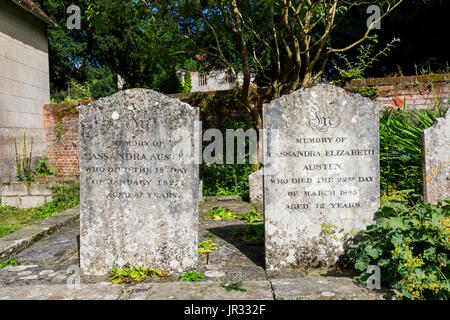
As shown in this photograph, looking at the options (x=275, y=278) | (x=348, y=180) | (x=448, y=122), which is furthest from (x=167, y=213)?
(x=448, y=122)

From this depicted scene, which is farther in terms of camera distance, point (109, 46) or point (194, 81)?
point (194, 81)

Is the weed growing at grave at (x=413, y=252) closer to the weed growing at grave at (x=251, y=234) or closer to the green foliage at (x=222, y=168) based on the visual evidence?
the weed growing at grave at (x=251, y=234)

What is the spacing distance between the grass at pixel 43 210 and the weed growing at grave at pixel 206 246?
419 centimetres

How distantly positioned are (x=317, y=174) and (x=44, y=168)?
27.2 ft

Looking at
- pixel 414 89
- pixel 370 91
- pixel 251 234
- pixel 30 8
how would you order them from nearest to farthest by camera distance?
1. pixel 251 234
2. pixel 414 89
3. pixel 370 91
4. pixel 30 8

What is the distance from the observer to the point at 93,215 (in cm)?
320

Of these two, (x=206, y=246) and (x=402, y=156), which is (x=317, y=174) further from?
(x=402, y=156)

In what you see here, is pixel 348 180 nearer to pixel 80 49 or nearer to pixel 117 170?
pixel 117 170

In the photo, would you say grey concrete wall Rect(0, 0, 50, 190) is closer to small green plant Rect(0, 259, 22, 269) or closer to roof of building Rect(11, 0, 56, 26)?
roof of building Rect(11, 0, 56, 26)

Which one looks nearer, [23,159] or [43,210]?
[43,210]

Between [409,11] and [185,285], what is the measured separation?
43.7 feet

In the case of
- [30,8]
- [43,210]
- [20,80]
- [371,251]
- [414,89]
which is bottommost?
[43,210]

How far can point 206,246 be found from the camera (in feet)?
12.7

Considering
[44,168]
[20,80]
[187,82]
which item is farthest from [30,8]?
[187,82]
